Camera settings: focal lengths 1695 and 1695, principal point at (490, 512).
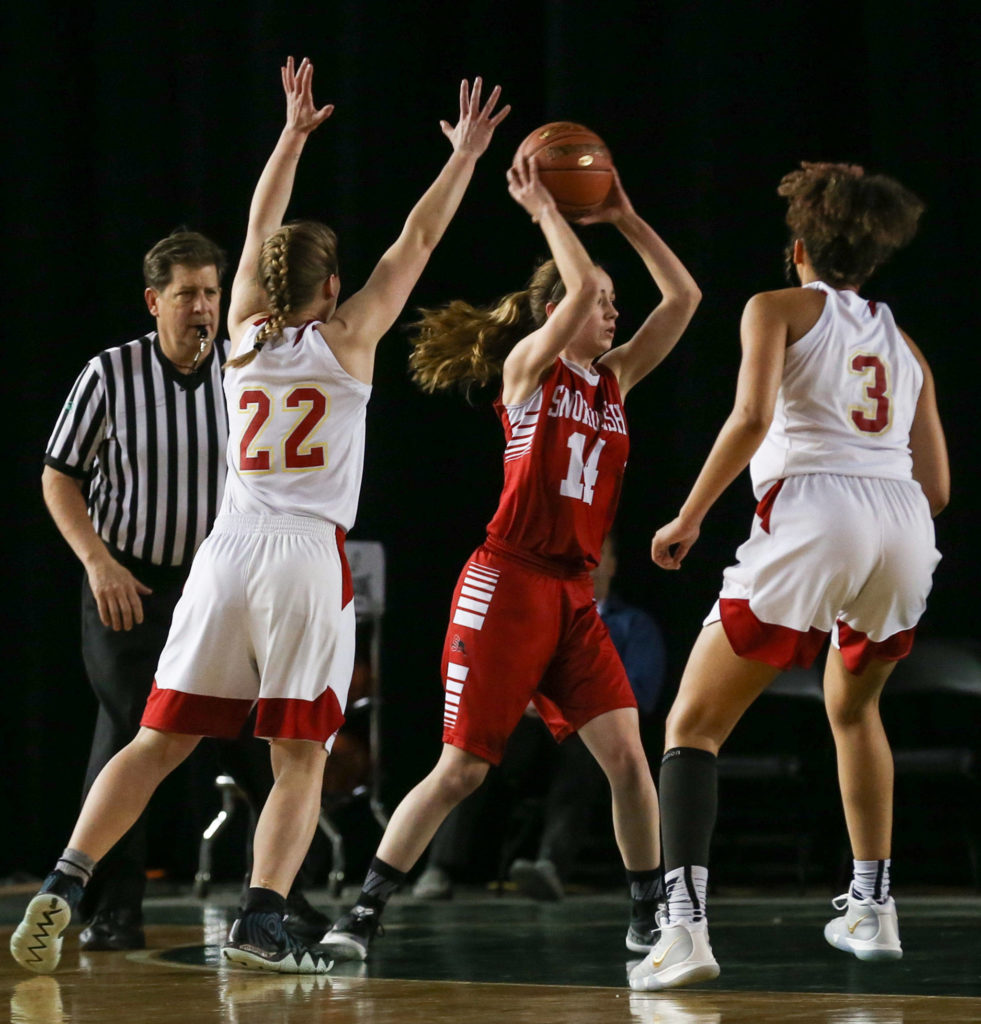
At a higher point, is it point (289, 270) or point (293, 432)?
point (289, 270)

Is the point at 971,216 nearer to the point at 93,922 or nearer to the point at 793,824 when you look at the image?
the point at 793,824

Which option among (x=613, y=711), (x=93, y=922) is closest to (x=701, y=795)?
(x=613, y=711)

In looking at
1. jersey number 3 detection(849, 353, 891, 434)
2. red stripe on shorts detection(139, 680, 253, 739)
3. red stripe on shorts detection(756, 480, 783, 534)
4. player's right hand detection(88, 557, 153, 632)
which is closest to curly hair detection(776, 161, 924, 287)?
jersey number 3 detection(849, 353, 891, 434)

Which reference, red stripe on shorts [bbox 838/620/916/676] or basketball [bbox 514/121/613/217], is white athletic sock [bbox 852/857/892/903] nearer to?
red stripe on shorts [bbox 838/620/916/676]

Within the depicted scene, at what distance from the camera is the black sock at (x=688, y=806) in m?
3.27

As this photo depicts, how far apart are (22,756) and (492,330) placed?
3520 mm

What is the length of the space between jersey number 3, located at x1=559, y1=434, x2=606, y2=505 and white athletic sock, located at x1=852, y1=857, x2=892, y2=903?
39.1 inches

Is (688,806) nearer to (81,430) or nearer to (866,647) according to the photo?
(866,647)

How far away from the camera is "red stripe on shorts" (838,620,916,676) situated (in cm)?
350

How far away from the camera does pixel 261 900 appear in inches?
136

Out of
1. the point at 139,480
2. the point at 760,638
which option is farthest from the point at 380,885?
the point at 139,480

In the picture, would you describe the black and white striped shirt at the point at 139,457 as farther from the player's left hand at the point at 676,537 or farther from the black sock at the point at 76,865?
the player's left hand at the point at 676,537

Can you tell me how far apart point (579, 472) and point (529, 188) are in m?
0.64

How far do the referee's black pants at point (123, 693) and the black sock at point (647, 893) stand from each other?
128 cm
